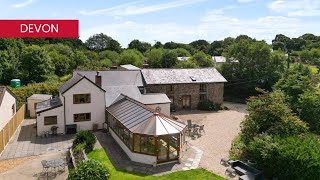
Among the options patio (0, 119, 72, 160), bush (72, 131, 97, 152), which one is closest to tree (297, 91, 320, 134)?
bush (72, 131, 97, 152)

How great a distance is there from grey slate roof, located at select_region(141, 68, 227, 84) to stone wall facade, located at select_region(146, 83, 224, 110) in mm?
536

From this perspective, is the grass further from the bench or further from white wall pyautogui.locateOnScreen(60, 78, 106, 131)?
white wall pyautogui.locateOnScreen(60, 78, 106, 131)

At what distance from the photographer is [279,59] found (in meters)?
42.4

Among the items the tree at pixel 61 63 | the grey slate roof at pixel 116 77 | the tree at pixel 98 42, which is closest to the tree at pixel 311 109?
the grey slate roof at pixel 116 77

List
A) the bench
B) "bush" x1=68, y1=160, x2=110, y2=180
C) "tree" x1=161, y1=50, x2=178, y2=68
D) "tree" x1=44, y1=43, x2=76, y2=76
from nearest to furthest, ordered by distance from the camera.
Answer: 1. "bush" x1=68, y1=160, x2=110, y2=180
2. the bench
3. "tree" x1=44, y1=43, x2=76, y2=76
4. "tree" x1=161, y1=50, x2=178, y2=68

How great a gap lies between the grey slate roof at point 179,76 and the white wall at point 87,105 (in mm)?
8553

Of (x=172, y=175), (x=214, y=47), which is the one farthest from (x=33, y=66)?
(x=214, y=47)

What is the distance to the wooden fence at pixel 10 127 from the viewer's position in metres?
21.1

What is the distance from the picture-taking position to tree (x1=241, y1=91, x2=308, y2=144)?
19170 millimetres

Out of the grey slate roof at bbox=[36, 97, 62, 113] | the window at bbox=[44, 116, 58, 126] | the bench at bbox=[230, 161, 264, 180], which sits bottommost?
the bench at bbox=[230, 161, 264, 180]

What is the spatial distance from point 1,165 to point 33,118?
12689mm

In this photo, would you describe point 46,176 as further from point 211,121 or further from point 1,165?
point 211,121

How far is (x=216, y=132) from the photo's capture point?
Answer: 26234mm

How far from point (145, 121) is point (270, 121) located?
29.1 ft
